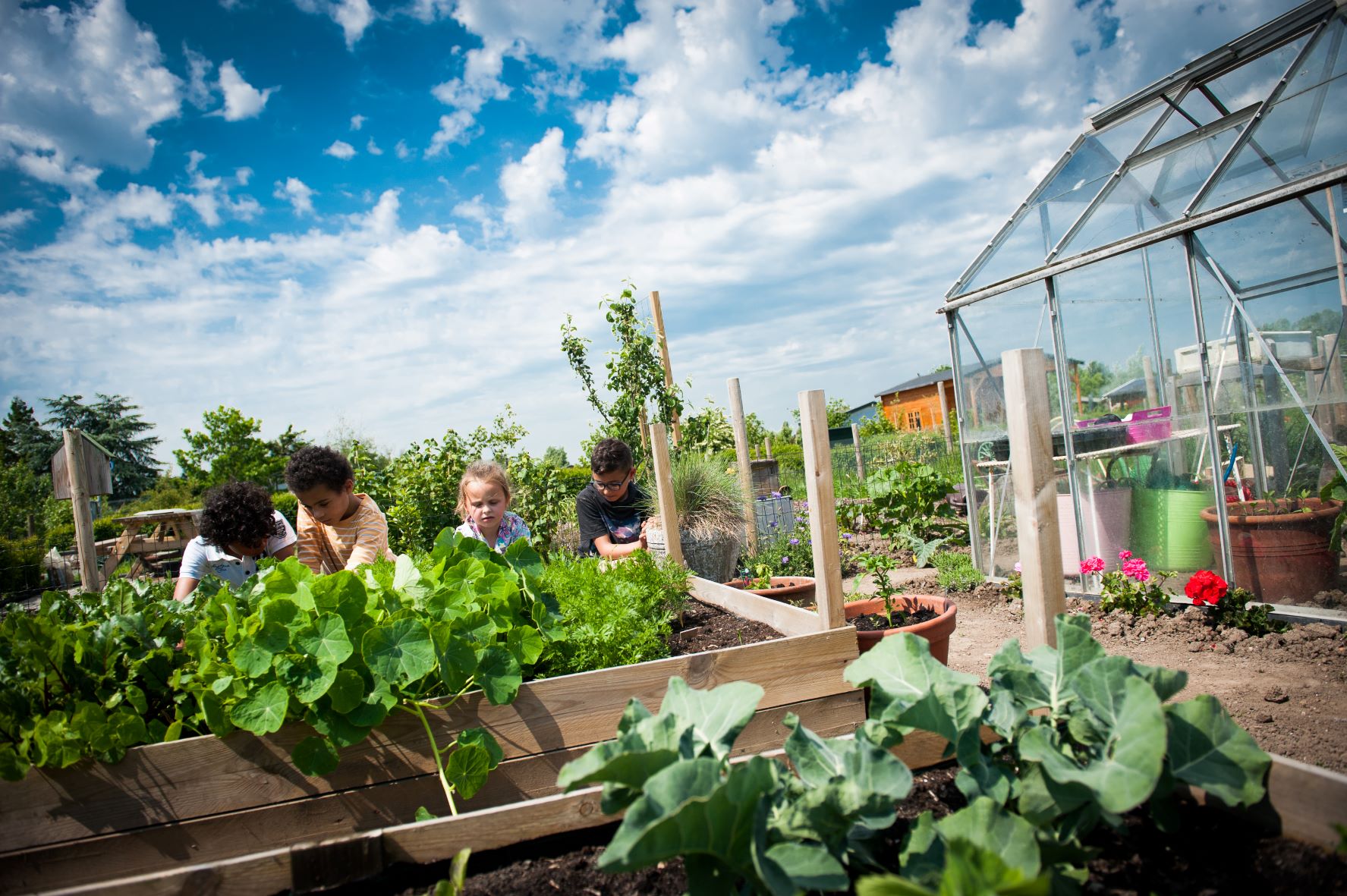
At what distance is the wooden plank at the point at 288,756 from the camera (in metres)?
1.43

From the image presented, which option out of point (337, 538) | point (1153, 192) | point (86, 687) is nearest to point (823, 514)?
point (86, 687)

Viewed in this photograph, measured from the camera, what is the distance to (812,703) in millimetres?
1786

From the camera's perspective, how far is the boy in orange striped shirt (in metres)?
2.85

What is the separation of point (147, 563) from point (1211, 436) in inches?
616

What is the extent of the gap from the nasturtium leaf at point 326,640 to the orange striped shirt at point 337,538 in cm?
168

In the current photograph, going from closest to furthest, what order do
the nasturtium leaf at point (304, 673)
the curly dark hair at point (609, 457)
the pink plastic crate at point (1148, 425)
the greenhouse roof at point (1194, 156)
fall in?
the nasturtium leaf at point (304, 673) → the greenhouse roof at point (1194, 156) → the curly dark hair at point (609, 457) → the pink plastic crate at point (1148, 425)

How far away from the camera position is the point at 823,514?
193 centimetres

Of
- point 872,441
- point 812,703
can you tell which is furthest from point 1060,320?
point 872,441

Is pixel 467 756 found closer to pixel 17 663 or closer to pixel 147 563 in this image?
pixel 17 663

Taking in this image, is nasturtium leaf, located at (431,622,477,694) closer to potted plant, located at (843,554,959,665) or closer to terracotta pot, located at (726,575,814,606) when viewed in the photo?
potted plant, located at (843,554,959,665)

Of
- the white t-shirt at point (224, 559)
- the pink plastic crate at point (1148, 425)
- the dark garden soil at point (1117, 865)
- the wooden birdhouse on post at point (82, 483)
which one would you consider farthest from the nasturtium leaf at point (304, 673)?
the pink plastic crate at point (1148, 425)

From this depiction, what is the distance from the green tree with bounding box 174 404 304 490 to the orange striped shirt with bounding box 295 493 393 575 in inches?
704

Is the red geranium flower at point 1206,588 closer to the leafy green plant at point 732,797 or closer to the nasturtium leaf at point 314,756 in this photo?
the leafy green plant at point 732,797

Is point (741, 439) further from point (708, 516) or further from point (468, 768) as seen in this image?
point (468, 768)
